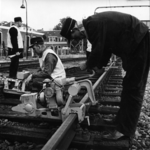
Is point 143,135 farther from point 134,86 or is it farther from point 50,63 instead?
point 50,63

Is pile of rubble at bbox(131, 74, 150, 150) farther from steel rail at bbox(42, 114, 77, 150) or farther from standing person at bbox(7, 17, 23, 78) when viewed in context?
standing person at bbox(7, 17, 23, 78)

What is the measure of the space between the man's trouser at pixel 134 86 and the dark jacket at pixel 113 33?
86 mm

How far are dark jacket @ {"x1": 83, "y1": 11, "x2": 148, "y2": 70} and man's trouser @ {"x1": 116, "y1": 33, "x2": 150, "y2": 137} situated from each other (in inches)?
3.4

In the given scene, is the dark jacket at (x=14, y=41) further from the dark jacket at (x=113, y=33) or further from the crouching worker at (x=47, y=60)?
the dark jacket at (x=113, y=33)

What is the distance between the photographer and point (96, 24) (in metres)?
2.53

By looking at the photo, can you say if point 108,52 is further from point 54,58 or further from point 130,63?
point 54,58

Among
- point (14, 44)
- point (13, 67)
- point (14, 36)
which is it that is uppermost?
point (14, 36)

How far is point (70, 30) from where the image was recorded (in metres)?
2.68

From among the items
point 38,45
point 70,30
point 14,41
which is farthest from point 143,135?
point 14,41

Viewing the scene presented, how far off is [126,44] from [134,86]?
51cm

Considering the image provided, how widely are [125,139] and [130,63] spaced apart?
959mm

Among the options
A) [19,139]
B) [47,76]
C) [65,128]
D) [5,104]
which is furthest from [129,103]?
[5,104]

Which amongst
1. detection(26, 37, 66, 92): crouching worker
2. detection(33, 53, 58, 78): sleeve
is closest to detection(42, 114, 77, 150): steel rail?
detection(26, 37, 66, 92): crouching worker

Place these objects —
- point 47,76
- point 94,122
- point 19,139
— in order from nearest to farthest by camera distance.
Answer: point 19,139 < point 94,122 < point 47,76
